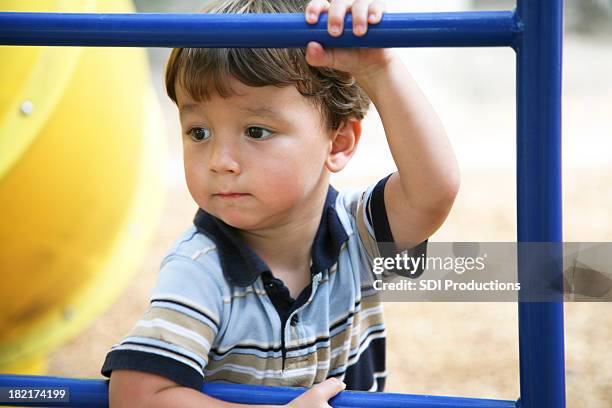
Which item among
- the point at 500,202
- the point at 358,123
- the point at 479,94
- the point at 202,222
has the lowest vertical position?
the point at 202,222

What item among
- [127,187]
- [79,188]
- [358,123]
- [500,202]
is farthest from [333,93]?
[500,202]

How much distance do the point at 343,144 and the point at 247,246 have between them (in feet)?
0.67

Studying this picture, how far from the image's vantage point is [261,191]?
114 centimetres

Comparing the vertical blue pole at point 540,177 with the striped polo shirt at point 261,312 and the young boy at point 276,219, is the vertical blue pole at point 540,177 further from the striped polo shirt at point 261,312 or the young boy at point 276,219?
the striped polo shirt at point 261,312

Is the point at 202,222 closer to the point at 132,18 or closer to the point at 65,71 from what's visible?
the point at 132,18

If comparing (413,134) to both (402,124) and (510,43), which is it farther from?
(510,43)

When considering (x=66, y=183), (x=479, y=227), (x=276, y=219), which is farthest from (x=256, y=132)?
(x=479, y=227)

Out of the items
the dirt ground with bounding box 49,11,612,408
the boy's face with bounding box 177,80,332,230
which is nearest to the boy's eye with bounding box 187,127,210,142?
the boy's face with bounding box 177,80,332,230

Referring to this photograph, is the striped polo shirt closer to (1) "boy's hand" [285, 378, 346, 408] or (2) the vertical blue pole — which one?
(1) "boy's hand" [285, 378, 346, 408]

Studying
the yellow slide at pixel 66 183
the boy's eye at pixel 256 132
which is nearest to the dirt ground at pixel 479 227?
the yellow slide at pixel 66 183

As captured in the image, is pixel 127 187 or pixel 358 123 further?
pixel 127 187

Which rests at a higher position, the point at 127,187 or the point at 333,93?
the point at 127,187

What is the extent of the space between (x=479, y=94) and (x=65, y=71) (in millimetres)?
3706

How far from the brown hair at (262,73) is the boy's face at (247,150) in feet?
0.04
